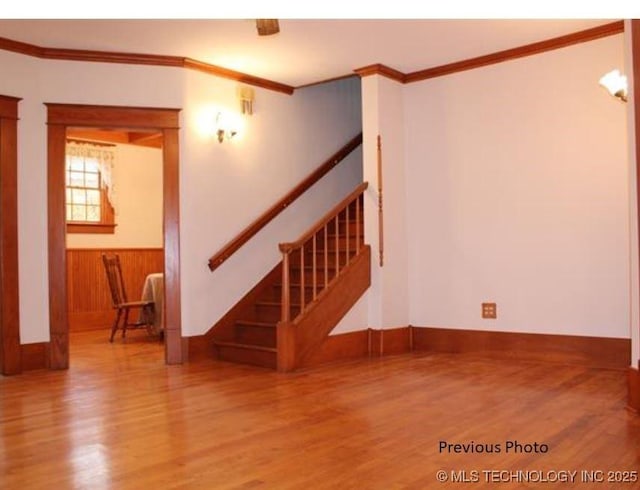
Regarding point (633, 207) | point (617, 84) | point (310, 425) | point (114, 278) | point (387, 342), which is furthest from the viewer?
point (114, 278)

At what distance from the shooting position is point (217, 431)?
9.16 ft

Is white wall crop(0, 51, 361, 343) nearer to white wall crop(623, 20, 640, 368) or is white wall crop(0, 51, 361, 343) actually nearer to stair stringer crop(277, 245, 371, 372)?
stair stringer crop(277, 245, 371, 372)

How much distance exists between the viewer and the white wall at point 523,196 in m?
4.27

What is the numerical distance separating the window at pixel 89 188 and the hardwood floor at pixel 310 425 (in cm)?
316

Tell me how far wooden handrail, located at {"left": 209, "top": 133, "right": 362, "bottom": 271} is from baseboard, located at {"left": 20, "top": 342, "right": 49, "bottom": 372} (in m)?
1.37

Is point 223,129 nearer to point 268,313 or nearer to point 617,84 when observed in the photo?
point 268,313

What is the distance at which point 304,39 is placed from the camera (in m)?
4.36

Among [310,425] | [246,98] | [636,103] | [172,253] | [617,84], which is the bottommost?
[310,425]

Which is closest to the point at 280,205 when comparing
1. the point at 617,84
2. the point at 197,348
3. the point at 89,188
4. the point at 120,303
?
the point at 197,348

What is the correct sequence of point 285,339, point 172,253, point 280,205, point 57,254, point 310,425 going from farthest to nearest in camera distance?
point 280,205 → point 172,253 → point 57,254 → point 285,339 → point 310,425

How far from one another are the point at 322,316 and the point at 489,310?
1.37 metres

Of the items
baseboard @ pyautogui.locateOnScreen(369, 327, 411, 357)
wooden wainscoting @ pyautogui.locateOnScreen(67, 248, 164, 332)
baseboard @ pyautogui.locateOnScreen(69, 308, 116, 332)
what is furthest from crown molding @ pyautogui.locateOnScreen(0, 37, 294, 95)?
baseboard @ pyautogui.locateOnScreen(69, 308, 116, 332)

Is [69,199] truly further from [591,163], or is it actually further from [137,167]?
[591,163]

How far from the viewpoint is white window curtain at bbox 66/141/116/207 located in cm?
728
